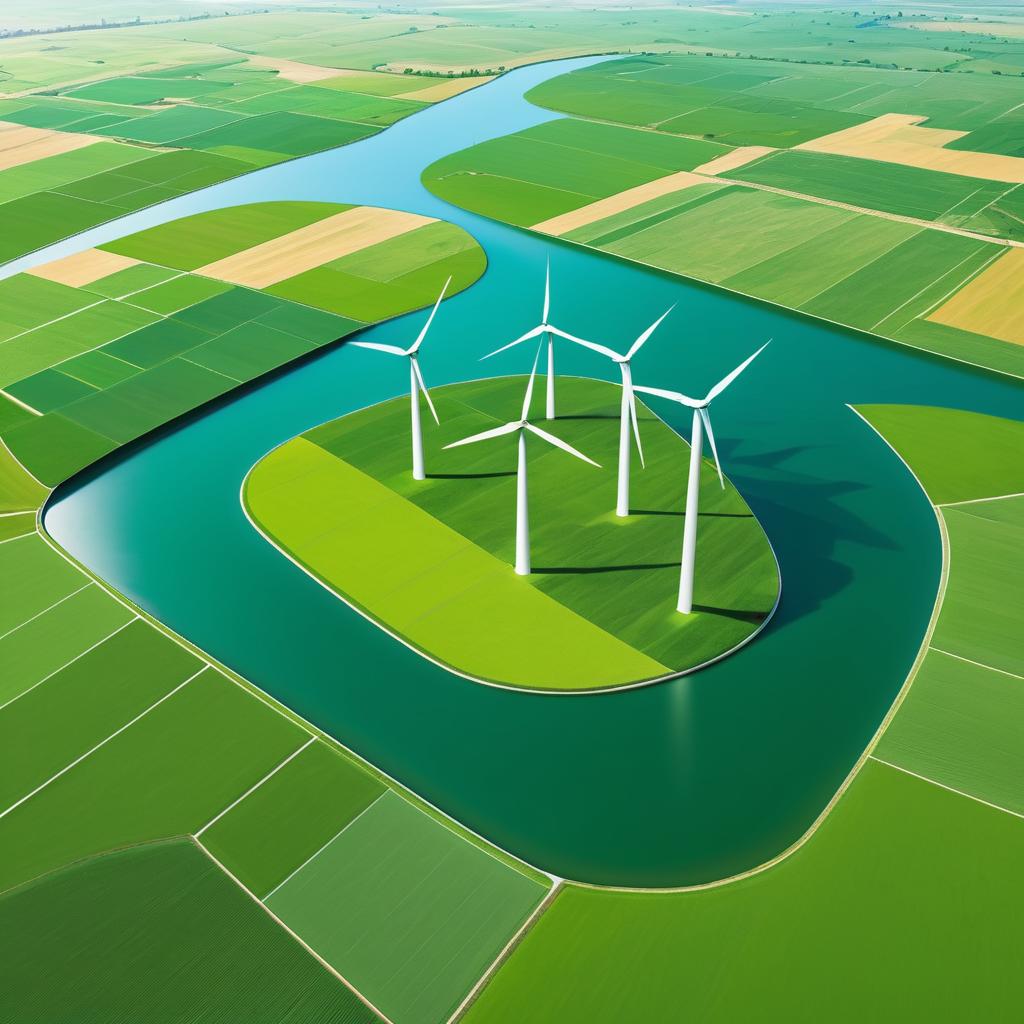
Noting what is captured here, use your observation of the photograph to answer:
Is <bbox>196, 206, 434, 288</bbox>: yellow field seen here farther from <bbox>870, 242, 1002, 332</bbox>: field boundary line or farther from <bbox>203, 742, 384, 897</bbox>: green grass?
<bbox>203, 742, 384, 897</bbox>: green grass

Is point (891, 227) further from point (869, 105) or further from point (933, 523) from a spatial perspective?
point (869, 105)

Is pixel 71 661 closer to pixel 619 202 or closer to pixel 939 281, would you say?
pixel 939 281

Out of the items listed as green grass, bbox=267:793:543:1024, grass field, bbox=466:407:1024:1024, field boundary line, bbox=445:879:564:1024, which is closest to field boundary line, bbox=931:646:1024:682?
grass field, bbox=466:407:1024:1024

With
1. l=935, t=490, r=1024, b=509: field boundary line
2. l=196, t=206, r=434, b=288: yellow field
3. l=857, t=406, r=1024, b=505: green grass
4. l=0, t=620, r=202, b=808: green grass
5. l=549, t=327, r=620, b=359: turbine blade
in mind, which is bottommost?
l=196, t=206, r=434, b=288: yellow field

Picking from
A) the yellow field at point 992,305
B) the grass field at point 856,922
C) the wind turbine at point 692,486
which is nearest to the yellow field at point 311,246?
the yellow field at point 992,305

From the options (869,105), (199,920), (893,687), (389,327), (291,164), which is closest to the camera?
(199,920)

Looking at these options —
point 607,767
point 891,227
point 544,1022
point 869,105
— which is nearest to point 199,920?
point 544,1022

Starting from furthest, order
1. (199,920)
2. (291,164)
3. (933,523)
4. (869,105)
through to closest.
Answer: (869,105) < (291,164) < (933,523) < (199,920)
